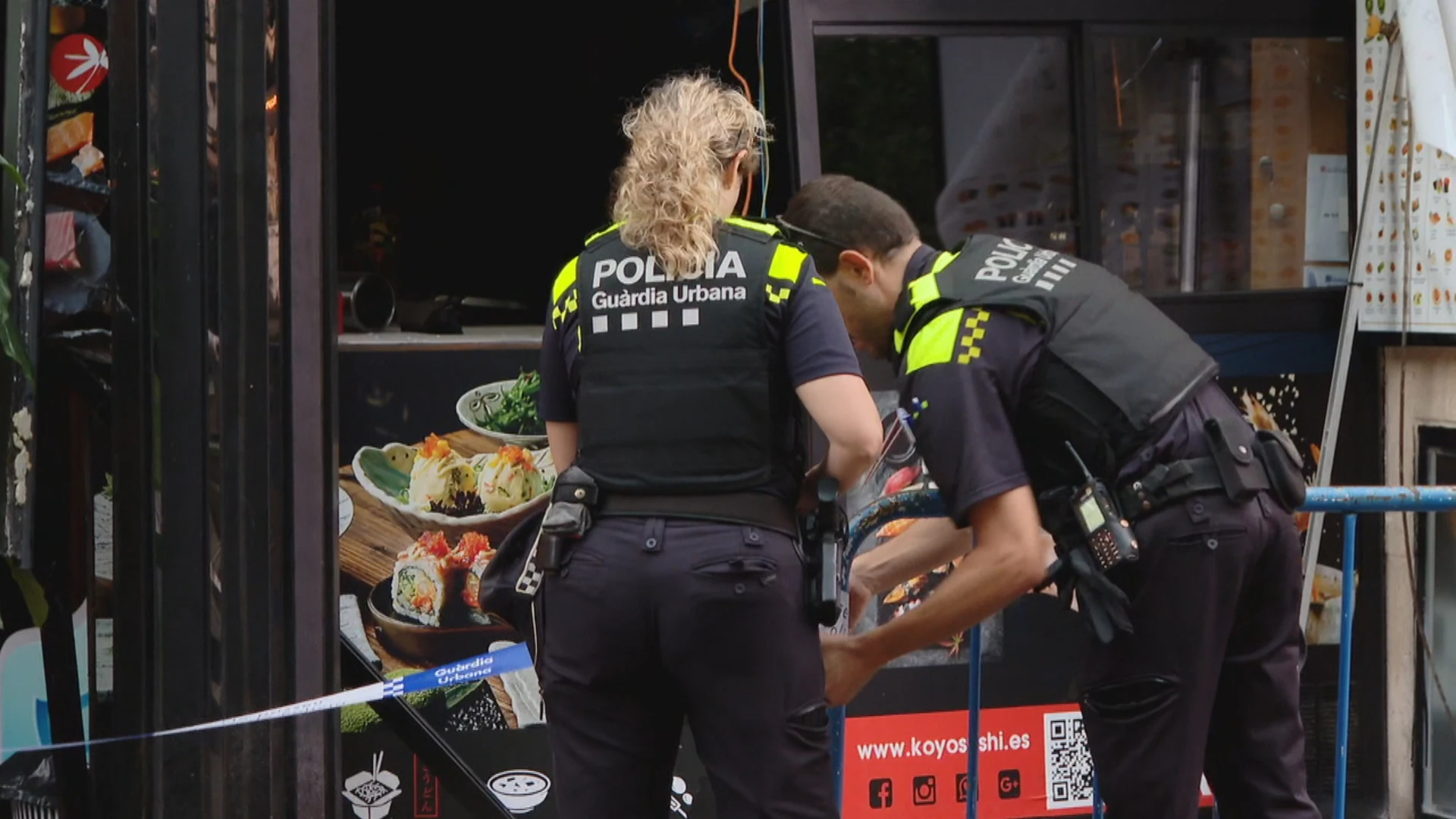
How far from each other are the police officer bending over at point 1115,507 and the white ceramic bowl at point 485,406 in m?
1.83

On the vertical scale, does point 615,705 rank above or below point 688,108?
below

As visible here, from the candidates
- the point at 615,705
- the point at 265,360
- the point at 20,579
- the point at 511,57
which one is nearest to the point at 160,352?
the point at 265,360

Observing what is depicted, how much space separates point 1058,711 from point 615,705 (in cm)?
252

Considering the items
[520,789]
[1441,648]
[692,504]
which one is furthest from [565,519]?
[1441,648]

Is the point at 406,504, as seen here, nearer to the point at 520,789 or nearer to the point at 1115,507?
the point at 520,789

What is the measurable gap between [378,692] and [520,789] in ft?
3.00

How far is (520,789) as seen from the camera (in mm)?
4738

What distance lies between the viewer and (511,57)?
609cm

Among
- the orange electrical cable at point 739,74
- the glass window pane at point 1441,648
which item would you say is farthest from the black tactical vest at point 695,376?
the glass window pane at point 1441,648

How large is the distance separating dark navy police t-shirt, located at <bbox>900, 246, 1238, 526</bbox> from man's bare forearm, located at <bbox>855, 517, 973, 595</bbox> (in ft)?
1.29

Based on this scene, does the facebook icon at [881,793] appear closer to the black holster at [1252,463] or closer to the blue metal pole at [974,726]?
the blue metal pole at [974,726]

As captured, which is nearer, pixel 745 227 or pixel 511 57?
pixel 745 227

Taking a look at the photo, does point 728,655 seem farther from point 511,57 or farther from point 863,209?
point 511,57

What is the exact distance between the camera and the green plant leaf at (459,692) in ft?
15.4
